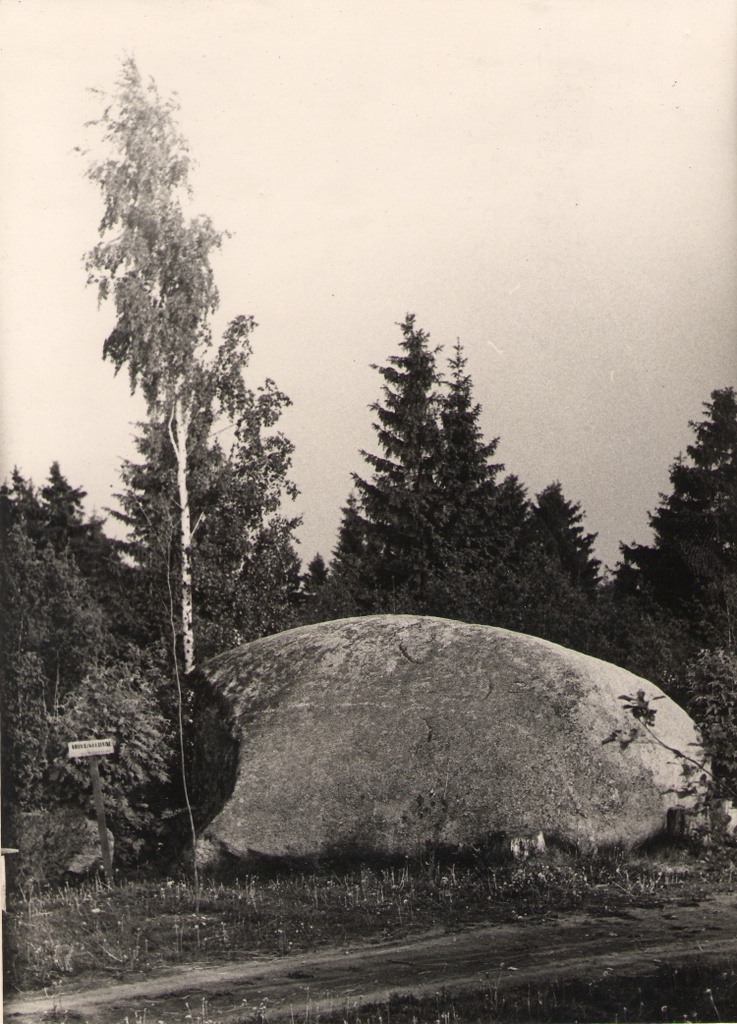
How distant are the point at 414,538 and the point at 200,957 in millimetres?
13928

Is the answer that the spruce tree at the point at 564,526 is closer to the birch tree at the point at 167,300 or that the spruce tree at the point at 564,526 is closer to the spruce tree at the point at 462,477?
the spruce tree at the point at 462,477

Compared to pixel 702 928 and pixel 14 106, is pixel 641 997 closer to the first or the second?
pixel 702 928

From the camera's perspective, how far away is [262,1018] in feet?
17.6

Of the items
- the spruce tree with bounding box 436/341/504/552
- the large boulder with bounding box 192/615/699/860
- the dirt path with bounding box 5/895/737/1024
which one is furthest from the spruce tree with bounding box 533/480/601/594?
the dirt path with bounding box 5/895/737/1024

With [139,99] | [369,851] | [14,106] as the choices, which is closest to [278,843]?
[369,851]

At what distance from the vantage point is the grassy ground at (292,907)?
21.3 ft

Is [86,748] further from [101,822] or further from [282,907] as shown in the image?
[282,907]

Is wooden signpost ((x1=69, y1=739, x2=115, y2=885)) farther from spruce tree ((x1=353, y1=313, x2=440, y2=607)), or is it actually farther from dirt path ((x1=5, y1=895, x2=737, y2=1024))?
spruce tree ((x1=353, y1=313, x2=440, y2=607))

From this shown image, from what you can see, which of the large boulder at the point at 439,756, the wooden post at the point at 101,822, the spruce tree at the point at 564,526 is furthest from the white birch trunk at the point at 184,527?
the spruce tree at the point at 564,526

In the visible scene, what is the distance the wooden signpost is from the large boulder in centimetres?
85

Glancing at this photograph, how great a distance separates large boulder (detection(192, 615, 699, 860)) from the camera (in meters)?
8.41

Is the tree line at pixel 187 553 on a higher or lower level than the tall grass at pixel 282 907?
higher

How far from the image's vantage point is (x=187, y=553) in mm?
13258

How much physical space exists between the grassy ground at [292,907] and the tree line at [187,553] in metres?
0.99
